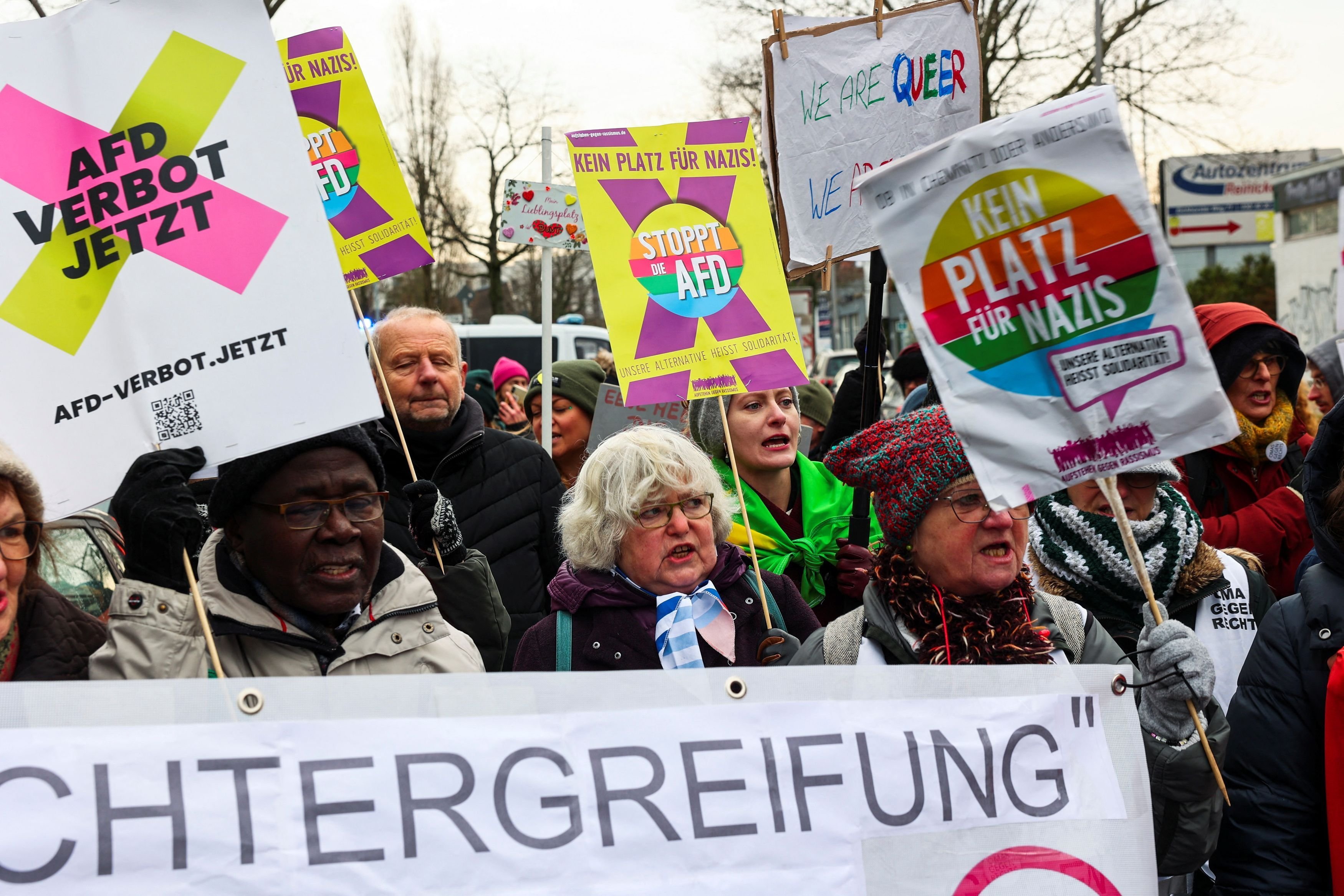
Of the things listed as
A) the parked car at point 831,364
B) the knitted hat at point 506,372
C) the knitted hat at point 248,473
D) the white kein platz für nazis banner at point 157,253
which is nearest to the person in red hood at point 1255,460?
the knitted hat at point 248,473

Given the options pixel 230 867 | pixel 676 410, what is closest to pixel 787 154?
pixel 676 410

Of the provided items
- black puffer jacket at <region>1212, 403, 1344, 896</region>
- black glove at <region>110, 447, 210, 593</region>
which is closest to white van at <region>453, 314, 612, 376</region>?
black glove at <region>110, 447, 210, 593</region>

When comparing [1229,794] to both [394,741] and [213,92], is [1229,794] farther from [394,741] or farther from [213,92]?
[213,92]

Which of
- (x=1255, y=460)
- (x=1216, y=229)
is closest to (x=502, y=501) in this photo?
(x=1255, y=460)

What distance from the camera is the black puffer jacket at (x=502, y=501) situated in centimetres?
402

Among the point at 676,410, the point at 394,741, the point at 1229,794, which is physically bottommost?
the point at 1229,794

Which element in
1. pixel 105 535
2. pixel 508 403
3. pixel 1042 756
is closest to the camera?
pixel 1042 756

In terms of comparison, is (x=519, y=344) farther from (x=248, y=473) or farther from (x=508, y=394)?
(x=248, y=473)

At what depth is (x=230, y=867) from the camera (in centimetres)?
186

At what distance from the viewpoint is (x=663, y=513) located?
3.10 metres

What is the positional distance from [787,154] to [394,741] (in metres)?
2.97

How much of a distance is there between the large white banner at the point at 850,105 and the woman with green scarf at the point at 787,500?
0.60 m

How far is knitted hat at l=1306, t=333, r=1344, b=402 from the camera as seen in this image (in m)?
5.68

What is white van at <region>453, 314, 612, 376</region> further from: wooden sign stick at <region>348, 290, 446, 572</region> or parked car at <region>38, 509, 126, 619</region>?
parked car at <region>38, 509, 126, 619</region>
